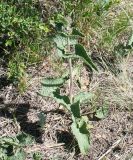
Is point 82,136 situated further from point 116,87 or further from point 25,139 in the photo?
point 116,87

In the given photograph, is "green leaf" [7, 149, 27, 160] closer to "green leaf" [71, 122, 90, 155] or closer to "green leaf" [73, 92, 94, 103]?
"green leaf" [71, 122, 90, 155]

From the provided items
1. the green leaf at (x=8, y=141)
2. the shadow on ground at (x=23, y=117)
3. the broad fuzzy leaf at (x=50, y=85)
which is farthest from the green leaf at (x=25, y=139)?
the broad fuzzy leaf at (x=50, y=85)

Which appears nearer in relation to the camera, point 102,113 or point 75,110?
point 75,110

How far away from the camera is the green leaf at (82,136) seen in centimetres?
273

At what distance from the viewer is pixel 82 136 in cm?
275

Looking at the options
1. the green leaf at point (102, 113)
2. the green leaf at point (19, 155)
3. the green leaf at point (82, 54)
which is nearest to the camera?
the green leaf at point (82, 54)

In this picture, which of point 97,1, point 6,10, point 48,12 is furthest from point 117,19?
point 6,10

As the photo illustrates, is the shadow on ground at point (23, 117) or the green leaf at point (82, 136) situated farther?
the shadow on ground at point (23, 117)

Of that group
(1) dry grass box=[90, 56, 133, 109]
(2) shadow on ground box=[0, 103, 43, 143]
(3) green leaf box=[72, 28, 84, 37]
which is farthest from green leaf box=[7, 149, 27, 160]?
(3) green leaf box=[72, 28, 84, 37]

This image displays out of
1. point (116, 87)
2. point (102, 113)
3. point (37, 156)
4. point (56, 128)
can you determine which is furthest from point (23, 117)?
point (116, 87)

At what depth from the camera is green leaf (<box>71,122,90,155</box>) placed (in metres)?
2.73

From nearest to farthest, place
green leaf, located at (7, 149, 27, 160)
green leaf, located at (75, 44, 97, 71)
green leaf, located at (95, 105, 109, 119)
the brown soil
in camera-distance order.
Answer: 1. green leaf, located at (75, 44, 97, 71)
2. green leaf, located at (7, 149, 27, 160)
3. the brown soil
4. green leaf, located at (95, 105, 109, 119)

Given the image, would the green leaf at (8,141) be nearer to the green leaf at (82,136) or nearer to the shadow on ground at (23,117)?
the shadow on ground at (23,117)

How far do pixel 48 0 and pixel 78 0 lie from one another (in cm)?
26
